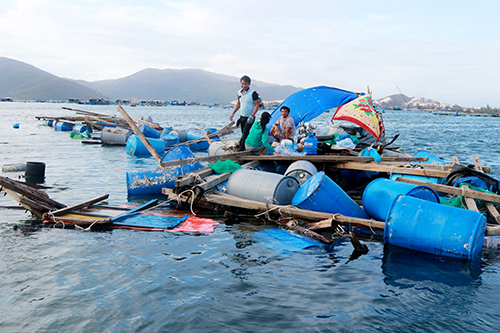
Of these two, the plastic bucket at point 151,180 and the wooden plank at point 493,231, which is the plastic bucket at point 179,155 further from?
the wooden plank at point 493,231

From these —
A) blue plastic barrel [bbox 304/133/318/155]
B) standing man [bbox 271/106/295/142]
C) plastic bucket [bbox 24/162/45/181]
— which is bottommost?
plastic bucket [bbox 24/162/45/181]

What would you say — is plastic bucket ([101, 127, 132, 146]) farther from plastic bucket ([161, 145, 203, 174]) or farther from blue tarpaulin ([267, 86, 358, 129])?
plastic bucket ([161, 145, 203, 174])

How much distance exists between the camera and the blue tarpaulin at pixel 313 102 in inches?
575

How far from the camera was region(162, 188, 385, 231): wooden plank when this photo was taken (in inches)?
278

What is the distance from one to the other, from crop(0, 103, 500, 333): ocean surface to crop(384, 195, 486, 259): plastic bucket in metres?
0.26

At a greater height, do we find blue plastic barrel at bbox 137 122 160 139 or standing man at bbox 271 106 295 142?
standing man at bbox 271 106 295 142

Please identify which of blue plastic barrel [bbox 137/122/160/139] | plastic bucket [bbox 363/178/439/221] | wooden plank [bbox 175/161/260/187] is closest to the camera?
plastic bucket [bbox 363/178/439/221]

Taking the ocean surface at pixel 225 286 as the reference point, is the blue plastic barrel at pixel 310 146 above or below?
above

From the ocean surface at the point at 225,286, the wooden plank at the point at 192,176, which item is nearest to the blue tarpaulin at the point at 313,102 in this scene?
the wooden plank at the point at 192,176

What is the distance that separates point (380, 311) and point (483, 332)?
3.81 feet

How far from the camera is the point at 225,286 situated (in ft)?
17.4

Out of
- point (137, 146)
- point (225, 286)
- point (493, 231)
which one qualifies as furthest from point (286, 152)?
point (137, 146)

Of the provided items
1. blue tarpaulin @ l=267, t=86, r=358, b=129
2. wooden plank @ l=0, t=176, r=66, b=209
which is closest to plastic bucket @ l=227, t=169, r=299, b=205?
wooden plank @ l=0, t=176, r=66, b=209

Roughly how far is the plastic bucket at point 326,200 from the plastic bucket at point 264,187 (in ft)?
1.88
